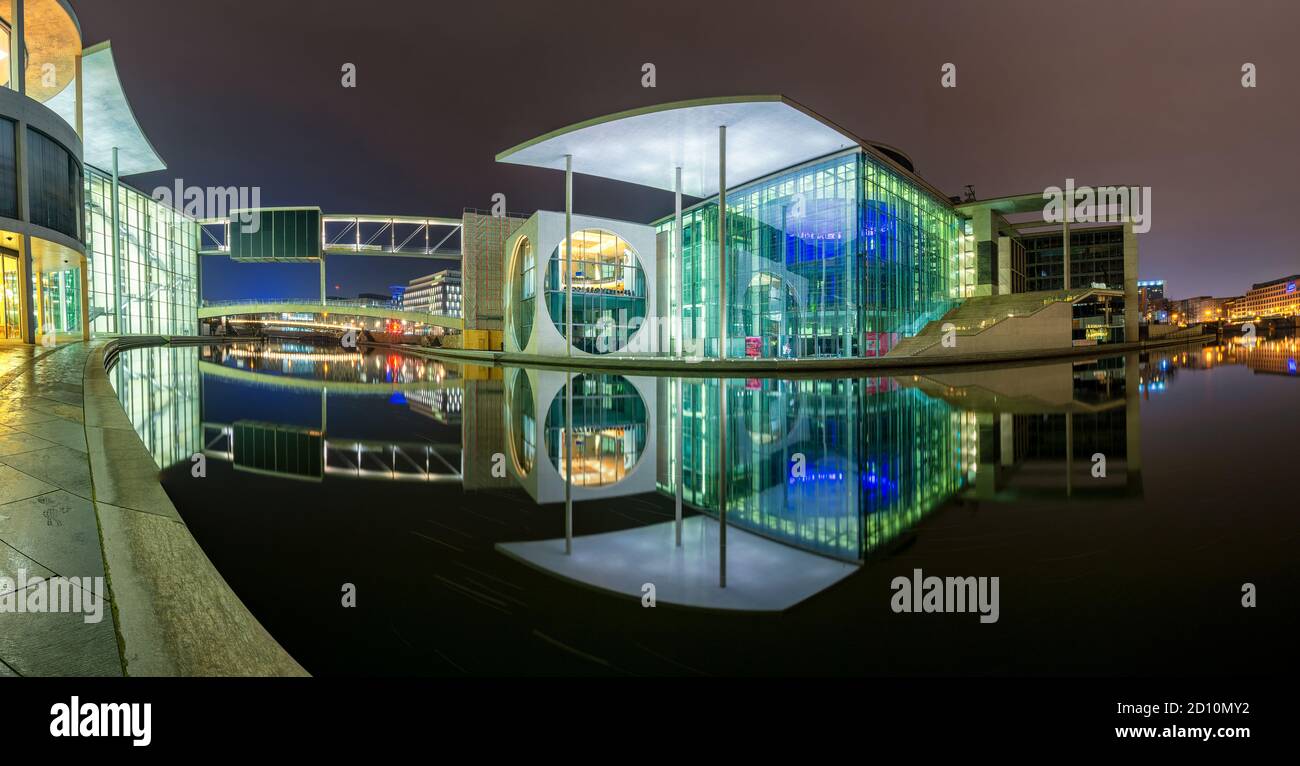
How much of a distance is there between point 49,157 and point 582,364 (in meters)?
19.3

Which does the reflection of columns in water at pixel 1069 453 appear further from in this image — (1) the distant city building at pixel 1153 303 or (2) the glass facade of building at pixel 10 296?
(1) the distant city building at pixel 1153 303

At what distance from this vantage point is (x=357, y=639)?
2283 mm

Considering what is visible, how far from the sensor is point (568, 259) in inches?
1074

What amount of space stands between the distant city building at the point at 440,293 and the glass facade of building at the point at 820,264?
10432 centimetres

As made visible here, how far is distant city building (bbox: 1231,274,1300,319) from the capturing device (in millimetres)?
108500

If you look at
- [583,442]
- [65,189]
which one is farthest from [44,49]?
[583,442]

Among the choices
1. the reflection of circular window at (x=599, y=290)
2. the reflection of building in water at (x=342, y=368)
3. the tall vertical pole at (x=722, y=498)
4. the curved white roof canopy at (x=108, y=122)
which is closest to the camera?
the tall vertical pole at (x=722, y=498)

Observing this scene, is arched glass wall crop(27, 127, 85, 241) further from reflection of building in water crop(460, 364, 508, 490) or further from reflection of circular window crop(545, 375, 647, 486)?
reflection of circular window crop(545, 375, 647, 486)

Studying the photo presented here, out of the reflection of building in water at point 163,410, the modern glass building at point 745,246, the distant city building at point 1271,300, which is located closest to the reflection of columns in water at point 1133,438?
the reflection of building in water at point 163,410

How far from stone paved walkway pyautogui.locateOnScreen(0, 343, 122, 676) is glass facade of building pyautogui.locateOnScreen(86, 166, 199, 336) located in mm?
30973

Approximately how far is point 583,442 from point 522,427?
1550 millimetres

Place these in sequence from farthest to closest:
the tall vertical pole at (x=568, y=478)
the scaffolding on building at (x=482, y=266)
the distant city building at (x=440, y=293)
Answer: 1. the distant city building at (x=440, y=293)
2. the scaffolding on building at (x=482, y=266)
3. the tall vertical pole at (x=568, y=478)

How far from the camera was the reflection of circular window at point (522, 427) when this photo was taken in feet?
20.5
